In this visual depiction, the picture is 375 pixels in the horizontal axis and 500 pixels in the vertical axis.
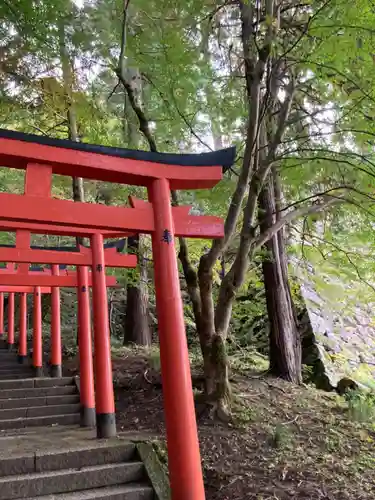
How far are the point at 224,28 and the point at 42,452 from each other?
593 cm

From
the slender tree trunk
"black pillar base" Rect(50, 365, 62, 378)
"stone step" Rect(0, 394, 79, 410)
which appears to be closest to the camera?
the slender tree trunk

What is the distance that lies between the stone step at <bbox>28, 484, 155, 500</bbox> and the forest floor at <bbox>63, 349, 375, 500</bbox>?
602 mm

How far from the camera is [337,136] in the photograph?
4957 millimetres

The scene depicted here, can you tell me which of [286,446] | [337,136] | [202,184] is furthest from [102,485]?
[337,136]

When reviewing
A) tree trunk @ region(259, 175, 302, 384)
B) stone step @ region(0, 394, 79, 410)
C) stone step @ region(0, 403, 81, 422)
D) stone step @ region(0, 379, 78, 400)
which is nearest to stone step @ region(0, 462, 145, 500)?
tree trunk @ region(259, 175, 302, 384)

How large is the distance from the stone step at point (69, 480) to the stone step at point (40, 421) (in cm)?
303

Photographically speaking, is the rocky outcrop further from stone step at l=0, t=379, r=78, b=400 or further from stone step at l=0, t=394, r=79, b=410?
stone step at l=0, t=379, r=78, b=400

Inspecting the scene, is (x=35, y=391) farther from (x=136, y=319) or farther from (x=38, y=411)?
(x=136, y=319)

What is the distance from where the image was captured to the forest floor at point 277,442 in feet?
12.4

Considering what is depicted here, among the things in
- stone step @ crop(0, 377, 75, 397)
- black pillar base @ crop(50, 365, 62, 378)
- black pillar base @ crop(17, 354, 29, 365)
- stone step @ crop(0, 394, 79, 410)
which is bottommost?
stone step @ crop(0, 394, 79, 410)

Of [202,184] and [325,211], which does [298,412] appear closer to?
[325,211]

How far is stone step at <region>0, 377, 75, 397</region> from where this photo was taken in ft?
27.3

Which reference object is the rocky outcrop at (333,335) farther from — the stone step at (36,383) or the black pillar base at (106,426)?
the stone step at (36,383)

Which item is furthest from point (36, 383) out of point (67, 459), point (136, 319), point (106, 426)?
point (67, 459)
